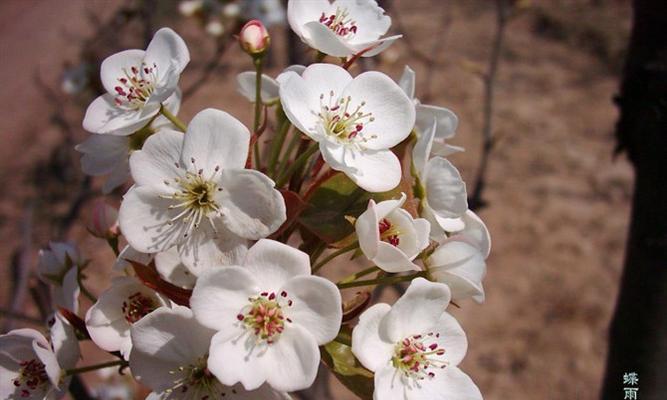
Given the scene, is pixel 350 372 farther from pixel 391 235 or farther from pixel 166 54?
pixel 166 54

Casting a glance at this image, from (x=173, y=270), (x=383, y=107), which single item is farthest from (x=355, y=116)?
(x=173, y=270)

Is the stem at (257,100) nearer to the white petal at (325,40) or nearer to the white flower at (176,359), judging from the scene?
the white petal at (325,40)

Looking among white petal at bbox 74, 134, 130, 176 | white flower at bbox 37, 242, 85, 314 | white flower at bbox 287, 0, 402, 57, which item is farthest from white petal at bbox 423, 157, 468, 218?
white flower at bbox 37, 242, 85, 314

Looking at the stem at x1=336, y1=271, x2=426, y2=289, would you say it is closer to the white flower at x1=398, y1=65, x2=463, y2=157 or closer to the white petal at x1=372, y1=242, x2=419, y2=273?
the white petal at x1=372, y1=242, x2=419, y2=273

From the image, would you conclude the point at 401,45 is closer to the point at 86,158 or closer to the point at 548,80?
the point at 548,80

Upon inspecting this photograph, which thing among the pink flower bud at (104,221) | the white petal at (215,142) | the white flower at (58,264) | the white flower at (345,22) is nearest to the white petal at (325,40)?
the white flower at (345,22)

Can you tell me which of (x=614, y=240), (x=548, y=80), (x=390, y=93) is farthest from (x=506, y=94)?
(x=390, y=93)
